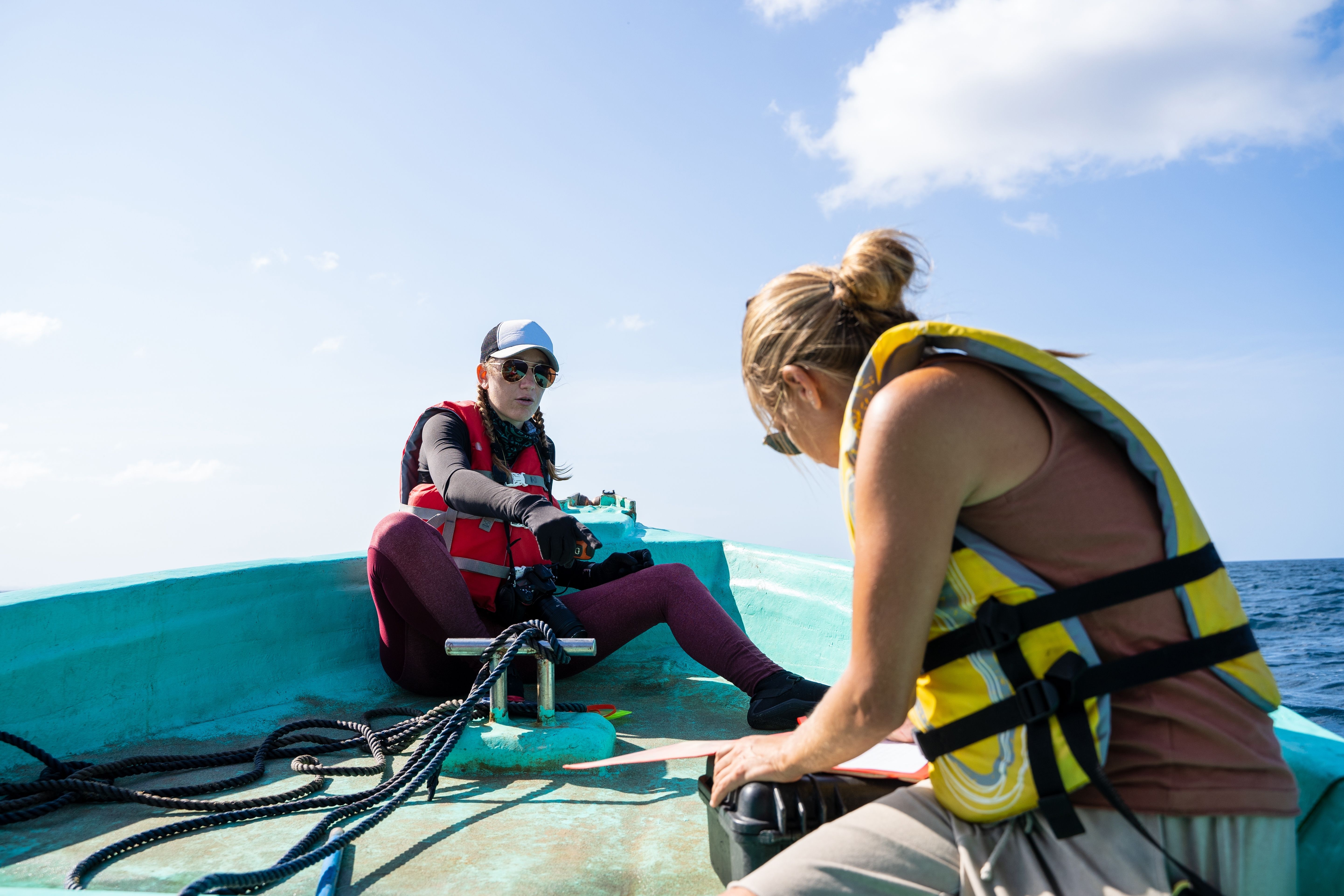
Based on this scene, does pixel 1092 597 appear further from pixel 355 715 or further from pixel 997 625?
pixel 355 715

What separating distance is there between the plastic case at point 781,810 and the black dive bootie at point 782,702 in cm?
89

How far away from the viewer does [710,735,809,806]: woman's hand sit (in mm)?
1147

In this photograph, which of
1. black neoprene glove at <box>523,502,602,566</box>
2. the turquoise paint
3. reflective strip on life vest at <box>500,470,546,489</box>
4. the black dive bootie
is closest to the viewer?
the turquoise paint

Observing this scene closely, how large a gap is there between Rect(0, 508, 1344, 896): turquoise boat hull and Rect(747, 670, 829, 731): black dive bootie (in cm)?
20

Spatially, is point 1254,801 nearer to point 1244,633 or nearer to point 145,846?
point 1244,633

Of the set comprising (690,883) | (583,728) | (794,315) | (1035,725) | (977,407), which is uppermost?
(794,315)

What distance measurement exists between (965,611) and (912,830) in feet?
0.91

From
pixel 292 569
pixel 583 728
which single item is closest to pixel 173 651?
pixel 292 569

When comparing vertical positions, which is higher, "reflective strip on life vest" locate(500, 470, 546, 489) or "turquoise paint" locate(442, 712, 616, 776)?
"reflective strip on life vest" locate(500, 470, 546, 489)

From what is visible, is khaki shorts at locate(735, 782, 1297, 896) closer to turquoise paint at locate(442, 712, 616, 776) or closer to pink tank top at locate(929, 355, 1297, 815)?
pink tank top at locate(929, 355, 1297, 815)

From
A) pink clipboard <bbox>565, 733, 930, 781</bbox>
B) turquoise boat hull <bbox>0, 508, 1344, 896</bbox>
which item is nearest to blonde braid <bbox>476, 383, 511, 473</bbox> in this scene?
turquoise boat hull <bbox>0, 508, 1344, 896</bbox>

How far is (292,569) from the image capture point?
2.81 meters

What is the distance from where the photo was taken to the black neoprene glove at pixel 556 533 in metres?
2.23

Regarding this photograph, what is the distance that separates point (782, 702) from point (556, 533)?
71 cm
